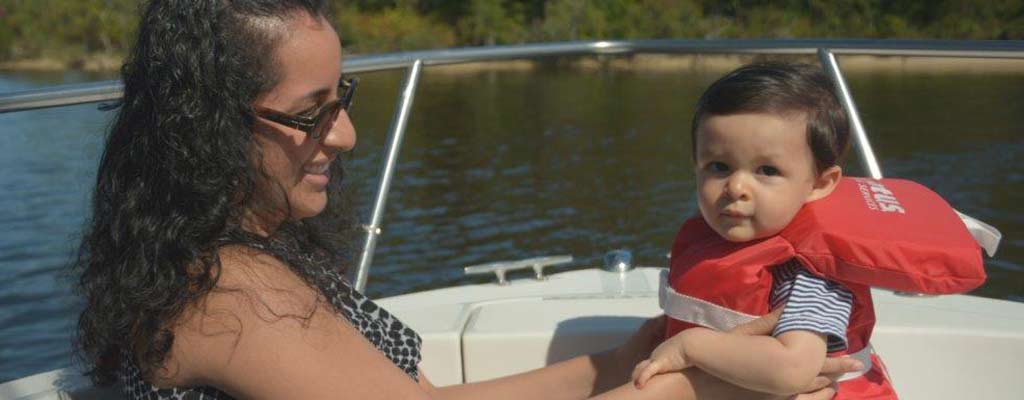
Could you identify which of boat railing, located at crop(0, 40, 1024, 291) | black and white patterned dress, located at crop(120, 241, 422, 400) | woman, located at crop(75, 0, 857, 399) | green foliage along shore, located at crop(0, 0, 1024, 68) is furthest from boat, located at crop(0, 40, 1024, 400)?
green foliage along shore, located at crop(0, 0, 1024, 68)

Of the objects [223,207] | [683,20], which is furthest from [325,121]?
[683,20]

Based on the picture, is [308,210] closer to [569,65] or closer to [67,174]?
[67,174]

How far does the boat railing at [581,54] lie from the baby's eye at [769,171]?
0.46 m

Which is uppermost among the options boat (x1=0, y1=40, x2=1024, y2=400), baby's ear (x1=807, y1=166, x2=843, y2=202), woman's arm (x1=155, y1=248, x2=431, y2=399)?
baby's ear (x1=807, y1=166, x2=843, y2=202)

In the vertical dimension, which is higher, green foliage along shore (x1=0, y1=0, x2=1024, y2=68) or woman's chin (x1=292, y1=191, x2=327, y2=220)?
woman's chin (x1=292, y1=191, x2=327, y2=220)

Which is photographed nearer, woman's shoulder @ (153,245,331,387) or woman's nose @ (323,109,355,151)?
woman's shoulder @ (153,245,331,387)

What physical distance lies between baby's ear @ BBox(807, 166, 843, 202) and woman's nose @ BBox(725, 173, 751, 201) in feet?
0.38

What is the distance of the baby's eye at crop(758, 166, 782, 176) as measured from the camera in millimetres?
1429

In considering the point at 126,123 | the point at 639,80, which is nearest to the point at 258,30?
the point at 126,123

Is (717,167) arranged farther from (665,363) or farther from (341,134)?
(341,134)

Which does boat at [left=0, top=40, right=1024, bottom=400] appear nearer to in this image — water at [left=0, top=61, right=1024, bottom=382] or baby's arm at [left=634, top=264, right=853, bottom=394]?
baby's arm at [left=634, top=264, right=853, bottom=394]

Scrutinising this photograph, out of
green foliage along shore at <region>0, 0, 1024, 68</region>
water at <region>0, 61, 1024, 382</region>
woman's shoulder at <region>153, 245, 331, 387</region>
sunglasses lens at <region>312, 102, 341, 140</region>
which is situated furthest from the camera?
green foliage along shore at <region>0, 0, 1024, 68</region>

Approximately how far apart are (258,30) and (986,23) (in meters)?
35.9

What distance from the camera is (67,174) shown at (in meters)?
11.6
